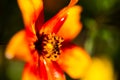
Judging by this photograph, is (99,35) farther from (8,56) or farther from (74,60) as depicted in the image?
(8,56)

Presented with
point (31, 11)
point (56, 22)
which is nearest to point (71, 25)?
point (56, 22)

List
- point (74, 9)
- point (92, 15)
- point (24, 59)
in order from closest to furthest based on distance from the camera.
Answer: point (24, 59) → point (74, 9) → point (92, 15)

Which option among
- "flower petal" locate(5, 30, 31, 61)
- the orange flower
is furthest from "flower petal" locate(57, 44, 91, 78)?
"flower petal" locate(5, 30, 31, 61)

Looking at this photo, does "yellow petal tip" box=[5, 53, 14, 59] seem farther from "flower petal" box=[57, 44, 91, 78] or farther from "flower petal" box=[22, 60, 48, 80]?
"flower petal" box=[57, 44, 91, 78]

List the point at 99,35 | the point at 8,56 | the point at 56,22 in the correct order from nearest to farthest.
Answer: the point at 8,56 → the point at 56,22 → the point at 99,35

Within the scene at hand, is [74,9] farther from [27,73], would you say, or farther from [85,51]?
[27,73]

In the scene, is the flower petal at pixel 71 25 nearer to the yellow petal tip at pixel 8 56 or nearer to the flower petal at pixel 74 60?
the flower petal at pixel 74 60

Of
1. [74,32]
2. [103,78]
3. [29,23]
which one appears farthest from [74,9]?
[103,78]
